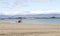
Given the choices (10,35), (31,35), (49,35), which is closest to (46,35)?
(49,35)

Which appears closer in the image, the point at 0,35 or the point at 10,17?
the point at 0,35

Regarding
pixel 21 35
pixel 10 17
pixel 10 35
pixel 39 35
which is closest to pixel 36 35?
pixel 39 35

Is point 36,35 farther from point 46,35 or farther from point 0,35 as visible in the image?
point 0,35

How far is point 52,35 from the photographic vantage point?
1288 cm

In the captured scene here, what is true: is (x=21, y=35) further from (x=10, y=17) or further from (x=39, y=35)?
(x=10, y=17)

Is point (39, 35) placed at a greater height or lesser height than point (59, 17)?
greater

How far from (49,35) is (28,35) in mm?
1614

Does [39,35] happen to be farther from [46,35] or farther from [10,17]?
[10,17]

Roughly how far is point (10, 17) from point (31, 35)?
1537 inches

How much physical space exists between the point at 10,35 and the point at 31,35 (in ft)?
5.27

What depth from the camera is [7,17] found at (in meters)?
51.5

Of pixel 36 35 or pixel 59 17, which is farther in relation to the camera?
pixel 59 17

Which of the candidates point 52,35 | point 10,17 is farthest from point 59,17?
point 52,35

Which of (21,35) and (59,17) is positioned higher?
(21,35)
